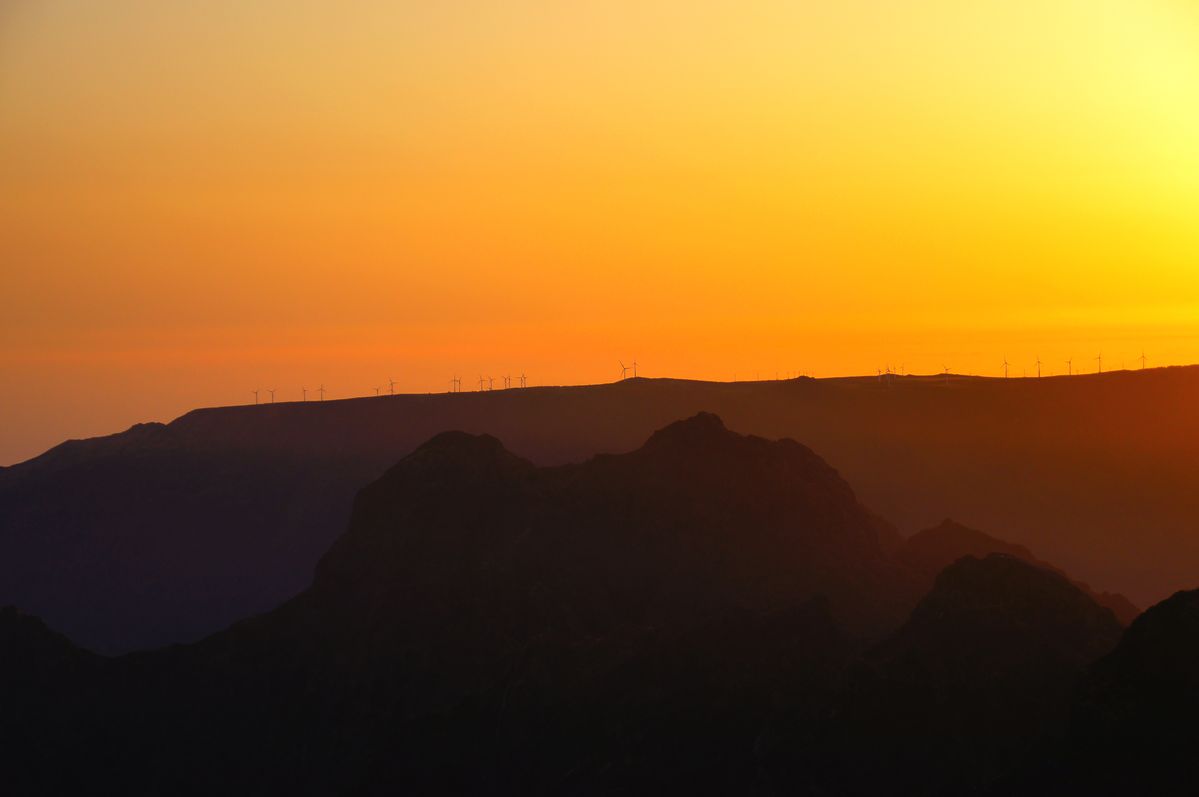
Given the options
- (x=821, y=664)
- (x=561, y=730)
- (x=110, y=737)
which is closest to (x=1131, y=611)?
(x=821, y=664)

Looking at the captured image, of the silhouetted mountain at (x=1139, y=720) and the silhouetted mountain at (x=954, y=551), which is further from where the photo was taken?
the silhouetted mountain at (x=954, y=551)

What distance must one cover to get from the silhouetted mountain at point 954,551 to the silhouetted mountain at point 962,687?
2558 cm

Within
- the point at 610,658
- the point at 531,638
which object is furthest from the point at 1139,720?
the point at 531,638

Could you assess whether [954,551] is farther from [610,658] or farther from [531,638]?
[531,638]

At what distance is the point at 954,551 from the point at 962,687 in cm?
3876

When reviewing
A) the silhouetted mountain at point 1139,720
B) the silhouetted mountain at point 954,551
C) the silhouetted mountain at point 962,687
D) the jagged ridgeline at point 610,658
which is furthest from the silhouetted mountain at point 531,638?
the silhouetted mountain at point 1139,720

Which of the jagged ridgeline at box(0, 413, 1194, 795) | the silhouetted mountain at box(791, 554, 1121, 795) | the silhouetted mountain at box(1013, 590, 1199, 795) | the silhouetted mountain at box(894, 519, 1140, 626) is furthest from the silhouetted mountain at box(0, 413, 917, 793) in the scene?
the silhouetted mountain at box(1013, 590, 1199, 795)

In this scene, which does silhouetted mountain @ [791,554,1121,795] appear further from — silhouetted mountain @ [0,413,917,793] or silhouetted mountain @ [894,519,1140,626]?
silhouetted mountain @ [894,519,1140,626]

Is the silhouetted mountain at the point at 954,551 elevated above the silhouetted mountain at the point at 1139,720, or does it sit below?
above

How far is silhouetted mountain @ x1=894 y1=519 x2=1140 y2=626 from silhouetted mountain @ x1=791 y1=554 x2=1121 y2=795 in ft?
83.9

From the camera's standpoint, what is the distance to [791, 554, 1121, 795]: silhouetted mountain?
72.2 meters

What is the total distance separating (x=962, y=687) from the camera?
75.6 metres

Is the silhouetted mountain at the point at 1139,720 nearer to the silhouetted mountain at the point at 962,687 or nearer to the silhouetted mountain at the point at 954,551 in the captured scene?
the silhouetted mountain at the point at 962,687

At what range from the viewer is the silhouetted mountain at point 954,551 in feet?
360
